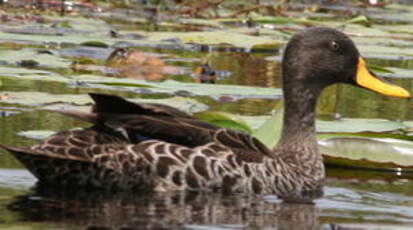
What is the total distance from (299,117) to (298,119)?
1 cm

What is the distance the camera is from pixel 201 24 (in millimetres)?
15930

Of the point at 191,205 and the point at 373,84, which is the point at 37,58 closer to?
the point at 373,84

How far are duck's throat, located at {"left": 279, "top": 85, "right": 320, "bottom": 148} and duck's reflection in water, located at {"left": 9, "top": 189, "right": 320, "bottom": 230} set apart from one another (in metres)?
0.79

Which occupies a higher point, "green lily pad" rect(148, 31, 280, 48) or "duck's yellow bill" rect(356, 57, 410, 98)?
"duck's yellow bill" rect(356, 57, 410, 98)

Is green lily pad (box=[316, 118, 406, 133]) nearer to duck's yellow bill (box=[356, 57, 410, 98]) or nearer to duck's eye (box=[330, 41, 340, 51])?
duck's yellow bill (box=[356, 57, 410, 98])

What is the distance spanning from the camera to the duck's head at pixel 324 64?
7.80 m

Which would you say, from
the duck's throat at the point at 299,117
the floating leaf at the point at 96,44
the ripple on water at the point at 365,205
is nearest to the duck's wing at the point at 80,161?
the ripple on water at the point at 365,205

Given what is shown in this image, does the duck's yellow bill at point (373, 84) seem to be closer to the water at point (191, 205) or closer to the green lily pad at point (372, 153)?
the green lily pad at point (372, 153)

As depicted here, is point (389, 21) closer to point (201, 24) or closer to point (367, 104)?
point (201, 24)

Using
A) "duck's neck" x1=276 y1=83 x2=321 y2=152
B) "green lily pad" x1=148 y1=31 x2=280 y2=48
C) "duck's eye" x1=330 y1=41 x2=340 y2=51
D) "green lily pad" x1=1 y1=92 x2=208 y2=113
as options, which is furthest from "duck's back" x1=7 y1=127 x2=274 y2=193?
"green lily pad" x1=148 y1=31 x2=280 y2=48

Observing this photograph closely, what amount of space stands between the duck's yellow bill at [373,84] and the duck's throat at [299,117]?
32 centimetres

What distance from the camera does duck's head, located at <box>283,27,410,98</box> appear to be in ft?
25.6

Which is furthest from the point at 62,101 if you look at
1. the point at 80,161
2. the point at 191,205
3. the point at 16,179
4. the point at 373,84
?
the point at 191,205

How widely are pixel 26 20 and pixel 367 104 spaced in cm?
575
